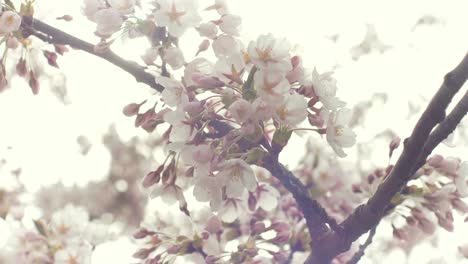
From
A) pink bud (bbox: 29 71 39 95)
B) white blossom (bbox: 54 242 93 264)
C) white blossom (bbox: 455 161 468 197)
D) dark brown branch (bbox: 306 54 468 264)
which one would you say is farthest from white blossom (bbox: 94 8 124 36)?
white blossom (bbox: 455 161 468 197)

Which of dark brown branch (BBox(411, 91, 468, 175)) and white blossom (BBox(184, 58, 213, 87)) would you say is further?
white blossom (BBox(184, 58, 213, 87))

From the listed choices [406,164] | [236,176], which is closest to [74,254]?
[236,176]

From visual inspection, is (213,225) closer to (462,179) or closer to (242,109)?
(242,109)

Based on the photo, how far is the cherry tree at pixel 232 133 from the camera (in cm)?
124

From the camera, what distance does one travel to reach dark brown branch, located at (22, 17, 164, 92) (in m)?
1.60

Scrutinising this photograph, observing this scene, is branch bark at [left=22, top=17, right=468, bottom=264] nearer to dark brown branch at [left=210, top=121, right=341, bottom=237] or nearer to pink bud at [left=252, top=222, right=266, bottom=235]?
dark brown branch at [left=210, top=121, right=341, bottom=237]

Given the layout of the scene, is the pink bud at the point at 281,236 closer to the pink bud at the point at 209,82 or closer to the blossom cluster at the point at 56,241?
the pink bud at the point at 209,82

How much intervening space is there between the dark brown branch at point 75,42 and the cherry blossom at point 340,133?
504mm

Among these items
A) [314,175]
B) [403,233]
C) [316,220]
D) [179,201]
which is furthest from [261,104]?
[314,175]

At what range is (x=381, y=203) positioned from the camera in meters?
1.29

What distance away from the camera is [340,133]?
141 cm

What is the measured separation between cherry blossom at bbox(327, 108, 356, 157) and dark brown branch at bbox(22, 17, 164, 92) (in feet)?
1.65

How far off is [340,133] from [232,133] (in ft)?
0.97

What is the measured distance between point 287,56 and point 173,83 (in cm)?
28
